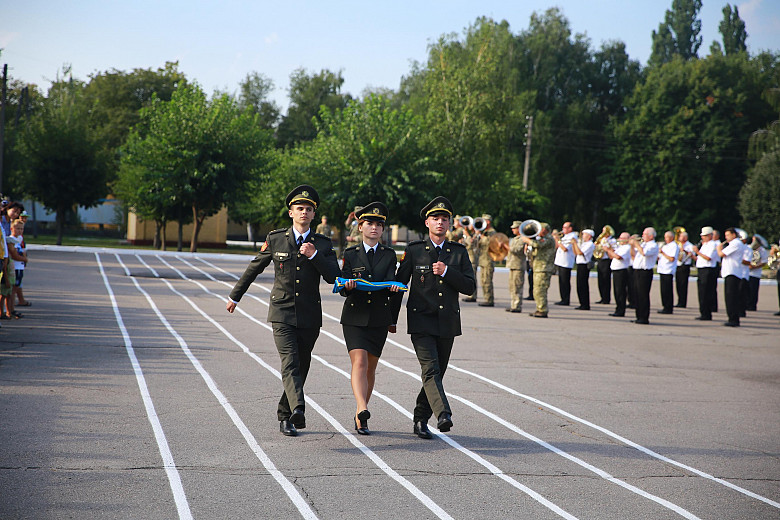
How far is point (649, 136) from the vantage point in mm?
62688

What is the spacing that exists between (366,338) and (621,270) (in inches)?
570

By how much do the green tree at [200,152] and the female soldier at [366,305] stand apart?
109ft

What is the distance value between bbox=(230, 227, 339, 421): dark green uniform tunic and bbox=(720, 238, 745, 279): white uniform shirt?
1420 cm

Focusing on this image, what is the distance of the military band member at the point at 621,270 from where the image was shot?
20156mm

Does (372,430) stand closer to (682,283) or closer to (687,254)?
(682,283)

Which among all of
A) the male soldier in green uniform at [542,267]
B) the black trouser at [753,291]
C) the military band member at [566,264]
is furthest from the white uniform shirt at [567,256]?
the black trouser at [753,291]

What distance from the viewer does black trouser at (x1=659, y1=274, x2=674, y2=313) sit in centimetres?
2122

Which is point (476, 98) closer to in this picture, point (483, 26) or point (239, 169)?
point (483, 26)

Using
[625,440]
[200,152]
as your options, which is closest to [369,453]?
[625,440]

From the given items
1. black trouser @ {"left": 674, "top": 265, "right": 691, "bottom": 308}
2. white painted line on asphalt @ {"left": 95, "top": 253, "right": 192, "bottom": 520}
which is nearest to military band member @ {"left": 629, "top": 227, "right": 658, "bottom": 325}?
black trouser @ {"left": 674, "top": 265, "right": 691, "bottom": 308}

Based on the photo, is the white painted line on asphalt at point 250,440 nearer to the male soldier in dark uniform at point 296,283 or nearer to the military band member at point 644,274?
the male soldier in dark uniform at point 296,283

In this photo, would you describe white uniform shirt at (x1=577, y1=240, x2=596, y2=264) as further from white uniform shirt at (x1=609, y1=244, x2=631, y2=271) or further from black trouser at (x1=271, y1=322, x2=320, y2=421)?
black trouser at (x1=271, y1=322, x2=320, y2=421)

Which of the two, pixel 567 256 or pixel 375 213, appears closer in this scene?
pixel 375 213

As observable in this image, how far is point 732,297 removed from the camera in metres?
19.1
